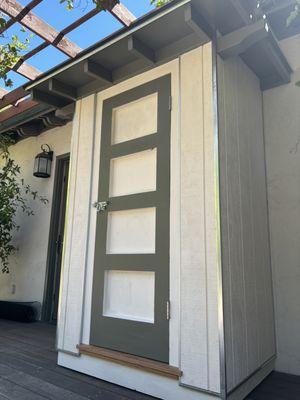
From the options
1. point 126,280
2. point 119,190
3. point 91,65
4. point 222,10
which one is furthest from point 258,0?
point 126,280

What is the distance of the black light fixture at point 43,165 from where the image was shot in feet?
13.9

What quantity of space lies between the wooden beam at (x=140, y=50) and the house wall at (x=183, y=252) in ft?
0.34

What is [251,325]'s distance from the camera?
2094 mm

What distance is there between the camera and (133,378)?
80.1 inches

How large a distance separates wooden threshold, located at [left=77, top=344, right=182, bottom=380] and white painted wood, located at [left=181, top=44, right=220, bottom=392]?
0.09 m

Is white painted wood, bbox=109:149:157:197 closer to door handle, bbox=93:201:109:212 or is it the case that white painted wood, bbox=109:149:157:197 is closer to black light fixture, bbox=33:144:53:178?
door handle, bbox=93:201:109:212

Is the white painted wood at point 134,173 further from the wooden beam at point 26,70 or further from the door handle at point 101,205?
the wooden beam at point 26,70

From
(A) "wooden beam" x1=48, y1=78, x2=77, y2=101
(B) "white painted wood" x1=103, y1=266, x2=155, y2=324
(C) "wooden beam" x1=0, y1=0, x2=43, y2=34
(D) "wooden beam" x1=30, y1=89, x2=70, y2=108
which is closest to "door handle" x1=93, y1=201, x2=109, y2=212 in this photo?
(B) "white painted wood" x1=103, y1=266, x2=155, y2=324

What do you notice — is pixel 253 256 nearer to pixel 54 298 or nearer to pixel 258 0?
pixel 258 0

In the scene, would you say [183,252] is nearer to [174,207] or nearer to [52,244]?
[174,207]

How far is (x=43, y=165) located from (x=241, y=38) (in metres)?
3.02

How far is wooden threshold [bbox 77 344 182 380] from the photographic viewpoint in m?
1.87

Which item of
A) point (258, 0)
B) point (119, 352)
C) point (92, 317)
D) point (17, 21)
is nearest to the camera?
point (258, 0)

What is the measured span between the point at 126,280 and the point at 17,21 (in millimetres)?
2467
